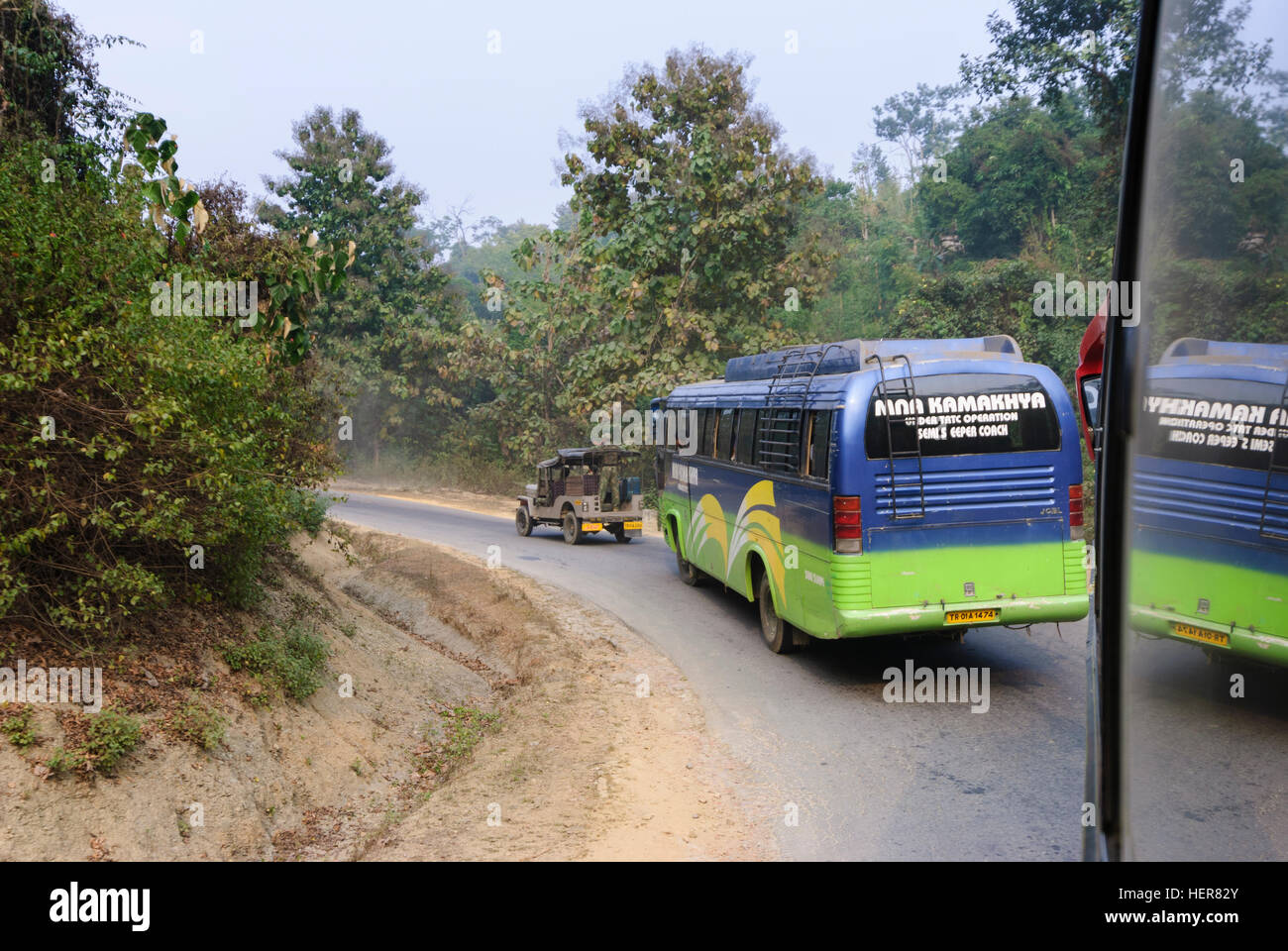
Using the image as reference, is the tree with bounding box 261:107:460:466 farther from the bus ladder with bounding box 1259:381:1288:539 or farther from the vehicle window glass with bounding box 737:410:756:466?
the bus ladder with bounding box 1259:381:1288:539

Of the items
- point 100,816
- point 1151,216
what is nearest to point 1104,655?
point 1151,216

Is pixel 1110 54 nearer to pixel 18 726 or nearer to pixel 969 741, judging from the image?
pixel 969 741

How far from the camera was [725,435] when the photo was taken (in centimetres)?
1223

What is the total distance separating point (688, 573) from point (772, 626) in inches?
183

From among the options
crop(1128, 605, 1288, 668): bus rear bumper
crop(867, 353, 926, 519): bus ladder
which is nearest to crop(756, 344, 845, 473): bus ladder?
crop(867, 353, 926, 519): bus ladder

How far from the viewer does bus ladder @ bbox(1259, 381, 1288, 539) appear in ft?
3.99

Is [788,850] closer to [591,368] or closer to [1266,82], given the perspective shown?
[1266,82]

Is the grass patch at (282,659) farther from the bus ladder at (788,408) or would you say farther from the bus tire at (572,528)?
the bus tire at (572,528)

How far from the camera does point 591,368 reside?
26.0m

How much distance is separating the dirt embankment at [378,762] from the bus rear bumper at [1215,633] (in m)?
4.52

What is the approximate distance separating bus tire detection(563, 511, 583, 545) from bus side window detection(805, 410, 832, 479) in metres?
10.9

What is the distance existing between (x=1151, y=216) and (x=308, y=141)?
33.6 meters

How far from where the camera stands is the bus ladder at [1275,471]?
1.22 metres

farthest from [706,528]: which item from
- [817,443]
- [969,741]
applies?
[969,741]
